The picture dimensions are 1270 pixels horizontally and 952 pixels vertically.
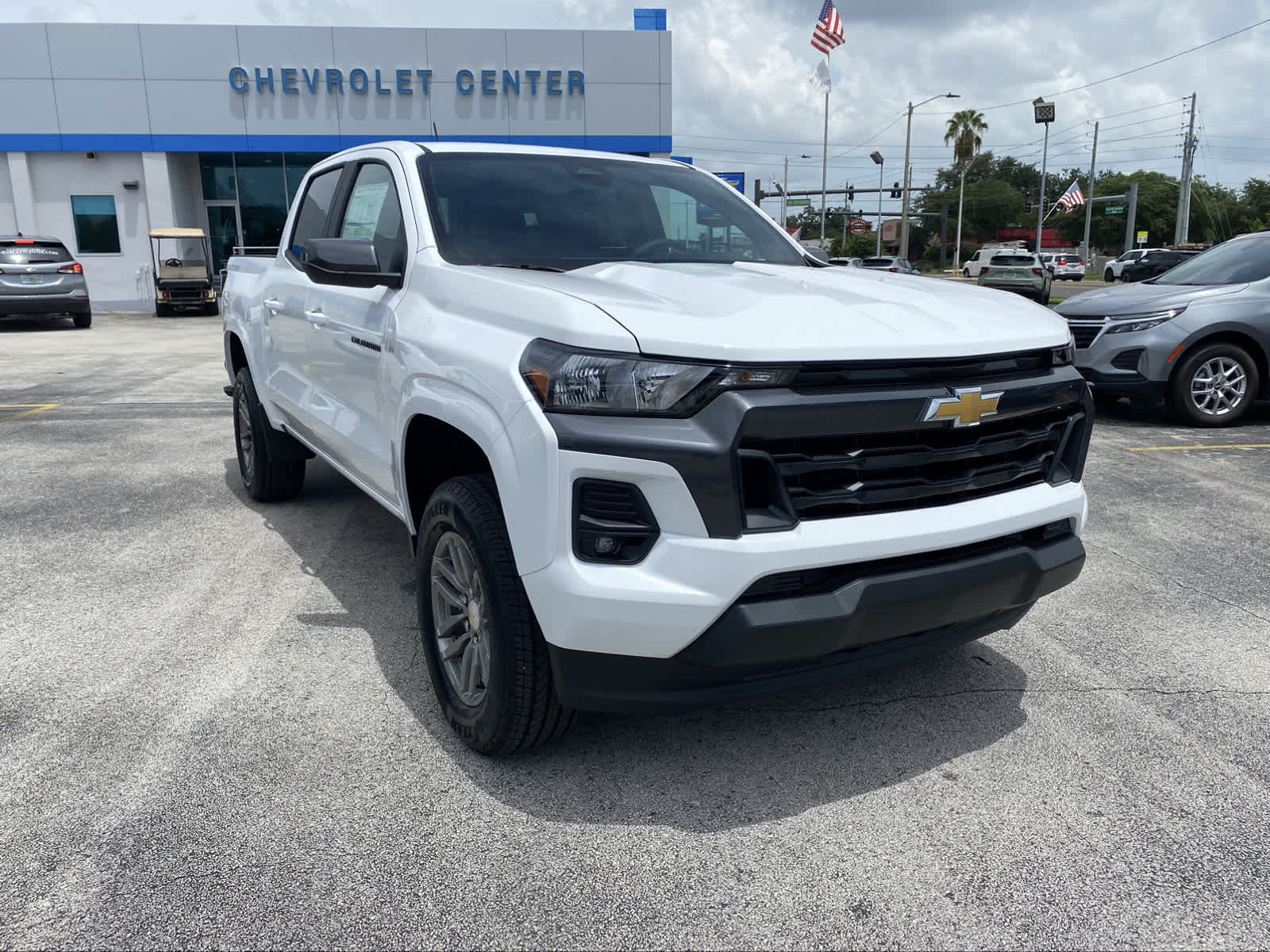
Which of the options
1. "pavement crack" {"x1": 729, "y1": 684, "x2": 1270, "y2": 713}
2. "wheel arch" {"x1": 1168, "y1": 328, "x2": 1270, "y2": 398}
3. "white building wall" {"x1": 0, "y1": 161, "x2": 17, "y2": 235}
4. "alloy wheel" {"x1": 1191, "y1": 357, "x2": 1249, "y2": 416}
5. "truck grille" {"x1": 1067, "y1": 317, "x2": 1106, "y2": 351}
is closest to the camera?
"pavement crack" {"x1": 729, "y1": 684, "x2": 1270, "y2": 713}

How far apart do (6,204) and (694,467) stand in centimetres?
3093

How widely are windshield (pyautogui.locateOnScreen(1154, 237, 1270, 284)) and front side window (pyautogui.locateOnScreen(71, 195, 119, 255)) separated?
27127 mm

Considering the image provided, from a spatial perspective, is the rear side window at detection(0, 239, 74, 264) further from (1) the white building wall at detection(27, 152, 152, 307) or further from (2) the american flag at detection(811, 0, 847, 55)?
(2) the american flag at detection(811, 0, 847, 55)

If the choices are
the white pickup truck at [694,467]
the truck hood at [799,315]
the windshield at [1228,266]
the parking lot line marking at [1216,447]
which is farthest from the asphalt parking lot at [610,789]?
the windshield at [1228,266]

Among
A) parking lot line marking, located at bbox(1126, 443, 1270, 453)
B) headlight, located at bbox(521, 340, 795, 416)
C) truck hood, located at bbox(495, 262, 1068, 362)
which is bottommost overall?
parking lot line marking, located at bbox(1126, 443, 1270, 453)

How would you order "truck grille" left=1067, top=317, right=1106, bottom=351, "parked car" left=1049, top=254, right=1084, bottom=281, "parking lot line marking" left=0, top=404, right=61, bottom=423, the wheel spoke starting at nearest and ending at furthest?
the wheel spoke < "truck grille" left=1067, top=317, right=1106, bottom=351 < "parking lot line marking" left=0, top=404, right=61, bottom=423 < "parked car" left=1049, top=254, right=1084, bottom=281

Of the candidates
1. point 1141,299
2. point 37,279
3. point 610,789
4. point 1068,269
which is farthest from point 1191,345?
point 1068,269

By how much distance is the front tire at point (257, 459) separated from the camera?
550 cm

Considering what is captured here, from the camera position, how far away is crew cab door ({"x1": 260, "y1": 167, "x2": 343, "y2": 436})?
445 centimetres

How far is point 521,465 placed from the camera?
96.0 inches

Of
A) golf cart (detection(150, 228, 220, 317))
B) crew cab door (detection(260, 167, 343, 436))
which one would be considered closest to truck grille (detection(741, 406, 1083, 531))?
crew cab door (detection(260, 167, 343, 436))

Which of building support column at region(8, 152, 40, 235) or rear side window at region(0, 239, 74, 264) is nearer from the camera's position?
rear side window at region(0, 239, 74, 264)

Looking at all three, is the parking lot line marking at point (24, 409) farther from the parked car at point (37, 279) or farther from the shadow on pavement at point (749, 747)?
the parked car at point (37, 279)

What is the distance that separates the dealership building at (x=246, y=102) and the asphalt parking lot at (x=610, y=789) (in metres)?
24.4
